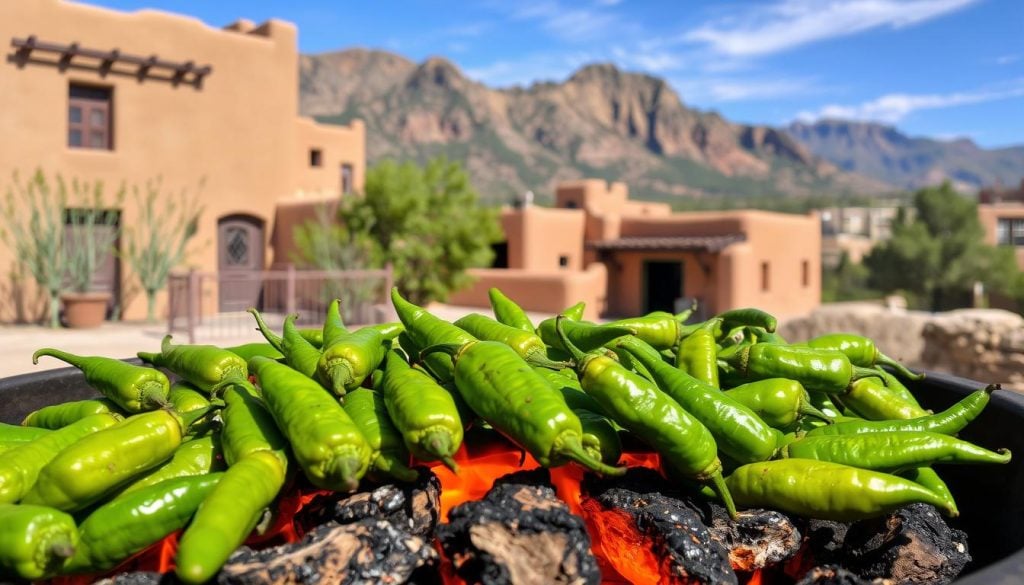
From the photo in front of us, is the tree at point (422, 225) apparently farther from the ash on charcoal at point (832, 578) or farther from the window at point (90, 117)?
the ash on charcoal at point (832, 578)

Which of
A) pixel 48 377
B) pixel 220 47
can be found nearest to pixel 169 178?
pixel 220 47

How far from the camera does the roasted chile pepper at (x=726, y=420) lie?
178cm

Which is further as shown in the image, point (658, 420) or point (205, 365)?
point (205, 365)

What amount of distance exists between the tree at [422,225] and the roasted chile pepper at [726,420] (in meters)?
14.4

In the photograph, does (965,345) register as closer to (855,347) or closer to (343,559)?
(855,347)

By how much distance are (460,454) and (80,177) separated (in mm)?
16973

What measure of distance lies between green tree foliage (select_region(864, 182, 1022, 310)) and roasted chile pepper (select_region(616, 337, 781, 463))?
133 feet

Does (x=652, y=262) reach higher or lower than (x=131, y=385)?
higher

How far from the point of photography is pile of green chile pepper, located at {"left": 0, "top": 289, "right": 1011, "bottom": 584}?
1535mm

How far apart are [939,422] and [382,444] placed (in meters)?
1.42

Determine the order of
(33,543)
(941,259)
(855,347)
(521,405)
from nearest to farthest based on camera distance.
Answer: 1. (33,543)
2. (521,405)
3. (855,347)
4. (941,259)

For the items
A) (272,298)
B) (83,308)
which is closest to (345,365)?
(83,308)

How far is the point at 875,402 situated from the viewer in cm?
221

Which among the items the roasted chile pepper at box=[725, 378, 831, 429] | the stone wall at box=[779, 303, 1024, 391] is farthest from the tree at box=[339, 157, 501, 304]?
the roasted chile pepper at box=[725, 378, 831, 429]
